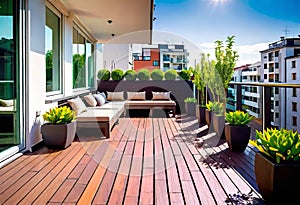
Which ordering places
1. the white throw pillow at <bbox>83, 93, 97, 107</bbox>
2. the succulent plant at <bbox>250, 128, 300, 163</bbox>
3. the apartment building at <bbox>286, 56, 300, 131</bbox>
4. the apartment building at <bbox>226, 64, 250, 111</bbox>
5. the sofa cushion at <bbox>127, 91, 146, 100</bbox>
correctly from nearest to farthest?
1. the succulent plant at <bbox>250, 128, 300, 163</bbox>
2. the apartment building at <bbox>286, 56, 300, 131</bbox>
3. the apartment building at <bbox>226, 64, 250, 111</bbox>
4. the white throw pillow at <bbox>83, 93, 97, 107</bbox>
5. the sofa cushion at <bbox>127, 91, 146, 100</bbox>

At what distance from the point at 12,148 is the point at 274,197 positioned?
10.3 ft

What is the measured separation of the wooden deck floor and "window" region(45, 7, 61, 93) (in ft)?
4.55

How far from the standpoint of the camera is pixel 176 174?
315cm

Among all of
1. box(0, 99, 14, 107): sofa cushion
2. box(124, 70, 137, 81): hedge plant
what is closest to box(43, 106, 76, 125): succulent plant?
box(0, 99, 14, 107): sofa cushion

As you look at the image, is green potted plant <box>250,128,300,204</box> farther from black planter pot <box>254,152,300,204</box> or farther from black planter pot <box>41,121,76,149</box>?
black planter pot <box>41,121,76,149</box>

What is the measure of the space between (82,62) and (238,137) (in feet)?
18.0

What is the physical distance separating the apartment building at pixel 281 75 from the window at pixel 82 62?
438 cm

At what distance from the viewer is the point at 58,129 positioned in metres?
4.21

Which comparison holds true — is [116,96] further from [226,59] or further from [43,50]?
[43,50]

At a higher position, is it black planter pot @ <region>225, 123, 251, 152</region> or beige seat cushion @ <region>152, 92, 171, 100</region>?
beige seat cushion @ <region>152, 92, 171, 100</region>

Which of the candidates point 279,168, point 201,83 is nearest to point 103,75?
point 201,83

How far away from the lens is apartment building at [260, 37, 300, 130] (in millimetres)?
3196

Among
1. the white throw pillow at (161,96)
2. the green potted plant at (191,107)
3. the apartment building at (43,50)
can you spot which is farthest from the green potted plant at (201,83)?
the apartment building at (43,50)

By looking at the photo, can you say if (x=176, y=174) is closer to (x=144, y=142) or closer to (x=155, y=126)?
(x=144, y=142)
